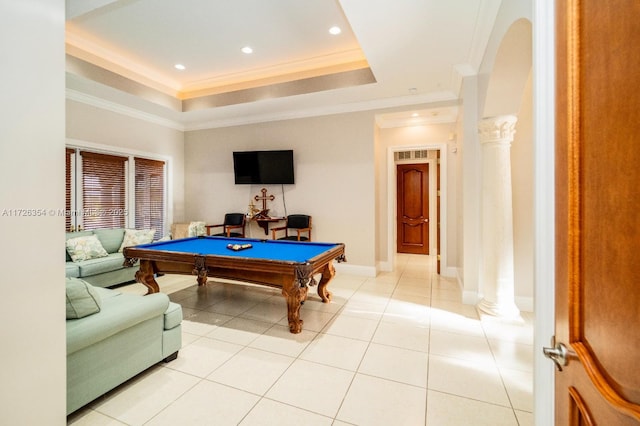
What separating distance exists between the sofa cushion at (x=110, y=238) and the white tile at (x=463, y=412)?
195 inches

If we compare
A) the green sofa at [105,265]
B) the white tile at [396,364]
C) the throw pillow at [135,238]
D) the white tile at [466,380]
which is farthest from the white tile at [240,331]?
the throw pillow at [135,238]

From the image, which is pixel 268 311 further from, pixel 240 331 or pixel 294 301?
pixel 294 301

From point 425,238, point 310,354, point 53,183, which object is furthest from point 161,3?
point 425,238

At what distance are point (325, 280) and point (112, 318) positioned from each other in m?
2.26

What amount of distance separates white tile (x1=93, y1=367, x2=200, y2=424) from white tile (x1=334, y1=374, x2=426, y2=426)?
114 centimetres

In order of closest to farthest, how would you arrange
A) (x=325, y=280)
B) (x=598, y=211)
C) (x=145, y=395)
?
1. (x=598, y=211)
2. (x=145, y=395)
3. (x=325, y=280)

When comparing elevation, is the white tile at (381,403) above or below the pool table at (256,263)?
below

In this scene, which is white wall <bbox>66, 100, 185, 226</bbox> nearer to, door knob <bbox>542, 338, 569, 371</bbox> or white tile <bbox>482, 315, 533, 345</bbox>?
door knob <bbox>542, 338, 569, 371</bbox>

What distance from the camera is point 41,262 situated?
133 centimetres

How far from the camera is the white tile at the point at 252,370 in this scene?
206 cm

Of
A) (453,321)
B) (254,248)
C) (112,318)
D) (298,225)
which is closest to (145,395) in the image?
(112,318)

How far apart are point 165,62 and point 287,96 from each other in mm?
2002

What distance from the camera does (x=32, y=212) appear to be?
4.26ft

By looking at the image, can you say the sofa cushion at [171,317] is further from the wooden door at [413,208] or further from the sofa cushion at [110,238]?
the wooden door at [413,208]
